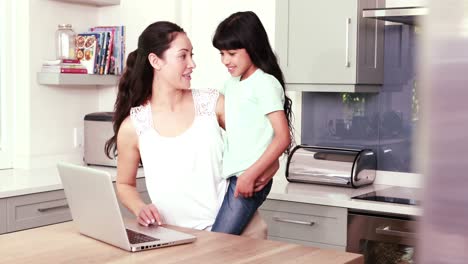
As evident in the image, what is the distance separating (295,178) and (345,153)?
27 cm

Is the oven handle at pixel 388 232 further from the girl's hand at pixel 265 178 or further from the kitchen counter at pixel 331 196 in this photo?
the girl's hand at pixel 265 178

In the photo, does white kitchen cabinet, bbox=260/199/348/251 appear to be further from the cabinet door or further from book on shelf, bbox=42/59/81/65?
book on shelf, bbox=42/59/81/65

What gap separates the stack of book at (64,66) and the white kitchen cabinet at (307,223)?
4.29 feet

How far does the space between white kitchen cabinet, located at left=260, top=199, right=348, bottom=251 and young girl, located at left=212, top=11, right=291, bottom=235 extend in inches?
26.2

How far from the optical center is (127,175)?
2271 mm

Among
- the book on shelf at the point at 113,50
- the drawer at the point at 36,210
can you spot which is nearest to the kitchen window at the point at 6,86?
the book on shelf at the point at 113,50

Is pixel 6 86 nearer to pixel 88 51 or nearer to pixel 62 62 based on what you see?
pixel 62 62

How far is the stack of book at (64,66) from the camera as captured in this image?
3.61m

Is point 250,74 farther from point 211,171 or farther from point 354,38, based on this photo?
point 354,38

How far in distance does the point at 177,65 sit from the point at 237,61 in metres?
0.22

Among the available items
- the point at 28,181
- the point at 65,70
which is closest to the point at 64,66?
the point at 65,70

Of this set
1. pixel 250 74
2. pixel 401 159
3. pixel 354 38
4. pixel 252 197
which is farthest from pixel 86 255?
pixel 401 159

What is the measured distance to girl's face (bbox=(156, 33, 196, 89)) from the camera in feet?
7.26

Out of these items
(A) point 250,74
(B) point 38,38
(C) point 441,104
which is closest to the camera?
(C) point 441,104
